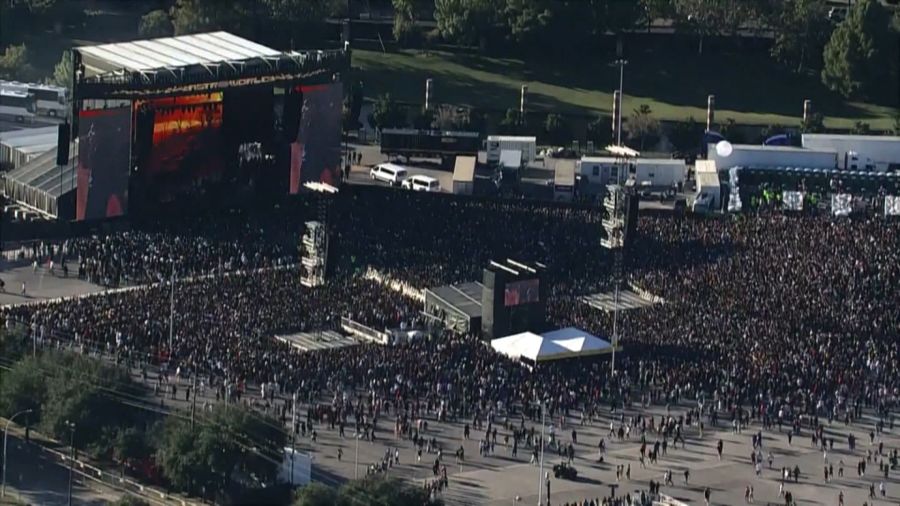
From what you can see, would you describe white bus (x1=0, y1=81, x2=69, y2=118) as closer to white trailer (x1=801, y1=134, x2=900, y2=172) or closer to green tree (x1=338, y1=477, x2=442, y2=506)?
white trailer (x1=801, y1=134, x2=900, y2=172)

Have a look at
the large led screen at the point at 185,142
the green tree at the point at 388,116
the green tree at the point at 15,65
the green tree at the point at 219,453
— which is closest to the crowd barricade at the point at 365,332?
the green tree at the point at 219,453

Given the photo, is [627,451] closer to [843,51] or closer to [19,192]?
[19,192]

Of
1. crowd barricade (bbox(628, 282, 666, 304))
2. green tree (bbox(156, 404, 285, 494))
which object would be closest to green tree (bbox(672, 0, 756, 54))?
crowd barricade (bbox(628, 282, 666, 304))

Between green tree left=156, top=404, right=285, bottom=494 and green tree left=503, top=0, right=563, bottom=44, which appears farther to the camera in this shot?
green tree left=503, top=0, right=563, bottom=44

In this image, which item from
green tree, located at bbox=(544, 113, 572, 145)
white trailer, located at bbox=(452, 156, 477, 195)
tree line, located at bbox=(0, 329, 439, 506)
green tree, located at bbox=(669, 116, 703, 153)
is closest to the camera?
tree line, located at bbox=(0, 329, 439, 506)

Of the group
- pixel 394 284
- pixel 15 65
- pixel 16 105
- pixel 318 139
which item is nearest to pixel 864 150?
pixel 318 139

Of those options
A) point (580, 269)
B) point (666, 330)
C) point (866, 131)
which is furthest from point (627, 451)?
point (866, 131)

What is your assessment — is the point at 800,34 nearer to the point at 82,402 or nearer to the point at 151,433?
the point at 151,433
